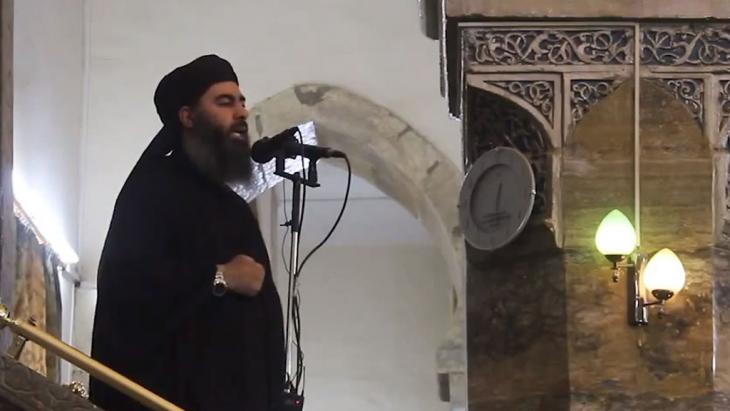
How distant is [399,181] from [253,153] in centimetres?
502

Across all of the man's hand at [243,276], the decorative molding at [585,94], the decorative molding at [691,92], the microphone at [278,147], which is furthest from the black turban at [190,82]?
the decorative molding at [691,92]

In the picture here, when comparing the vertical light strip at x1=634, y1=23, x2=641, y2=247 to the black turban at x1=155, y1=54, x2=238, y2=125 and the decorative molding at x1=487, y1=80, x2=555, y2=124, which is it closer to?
the decorative molding at x1=487, y1=80, x2=555, y2=124

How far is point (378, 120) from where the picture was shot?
8297 mm

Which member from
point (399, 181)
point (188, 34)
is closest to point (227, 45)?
point (188, 34)

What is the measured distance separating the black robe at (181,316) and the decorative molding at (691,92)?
141 centimetres

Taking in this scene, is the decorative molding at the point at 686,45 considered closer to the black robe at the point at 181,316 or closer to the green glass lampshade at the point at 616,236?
the green glass lampshade at the point at 616,236

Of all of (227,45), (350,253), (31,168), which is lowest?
(350,253)

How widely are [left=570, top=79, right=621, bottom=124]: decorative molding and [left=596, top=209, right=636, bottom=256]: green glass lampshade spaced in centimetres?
32

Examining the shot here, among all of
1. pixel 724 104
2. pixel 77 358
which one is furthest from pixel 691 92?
pixel 77 358

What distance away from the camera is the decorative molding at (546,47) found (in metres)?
3.99

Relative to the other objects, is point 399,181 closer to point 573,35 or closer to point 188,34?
point 188,34

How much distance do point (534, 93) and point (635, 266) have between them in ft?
1.87

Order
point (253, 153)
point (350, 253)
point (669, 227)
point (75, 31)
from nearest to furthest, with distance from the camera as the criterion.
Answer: point (253, 153), point (669, 227), point (75, 31), point (350, 253)

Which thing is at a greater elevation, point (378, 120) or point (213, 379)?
point (378, 120)
